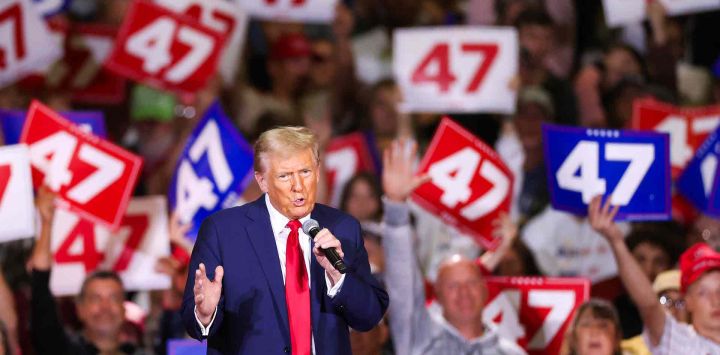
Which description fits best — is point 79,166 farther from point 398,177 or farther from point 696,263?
point 696,263

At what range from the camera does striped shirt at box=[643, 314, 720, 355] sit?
19.8 feet

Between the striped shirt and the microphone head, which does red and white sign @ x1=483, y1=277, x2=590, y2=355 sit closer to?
the striped shirt

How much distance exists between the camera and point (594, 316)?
247 inches

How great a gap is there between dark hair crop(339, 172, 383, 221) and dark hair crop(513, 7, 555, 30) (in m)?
1.66

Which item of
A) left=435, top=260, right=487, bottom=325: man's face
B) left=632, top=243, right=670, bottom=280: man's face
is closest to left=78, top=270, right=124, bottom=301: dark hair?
left=435, top=260, right=487, bottom=325: man's face

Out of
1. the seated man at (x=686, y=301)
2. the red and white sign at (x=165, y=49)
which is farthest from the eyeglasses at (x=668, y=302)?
the red and white sign at (x=165, y=49)

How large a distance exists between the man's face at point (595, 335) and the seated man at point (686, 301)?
17 centimetres

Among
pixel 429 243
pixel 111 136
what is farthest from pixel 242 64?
pixel 429 243

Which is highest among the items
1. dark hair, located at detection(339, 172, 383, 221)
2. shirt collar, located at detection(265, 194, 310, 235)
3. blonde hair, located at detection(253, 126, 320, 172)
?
blonde hair, located at detection(253, 126, 320, 172)

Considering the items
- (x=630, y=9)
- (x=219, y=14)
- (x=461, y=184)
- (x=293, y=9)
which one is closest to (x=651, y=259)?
(x=461, y=184)

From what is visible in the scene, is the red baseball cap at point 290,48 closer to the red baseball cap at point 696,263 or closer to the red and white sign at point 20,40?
the red and white sign at point 20,40

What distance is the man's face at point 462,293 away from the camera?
6.49 m

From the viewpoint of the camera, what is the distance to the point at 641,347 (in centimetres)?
650

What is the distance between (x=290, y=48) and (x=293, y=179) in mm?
5100
